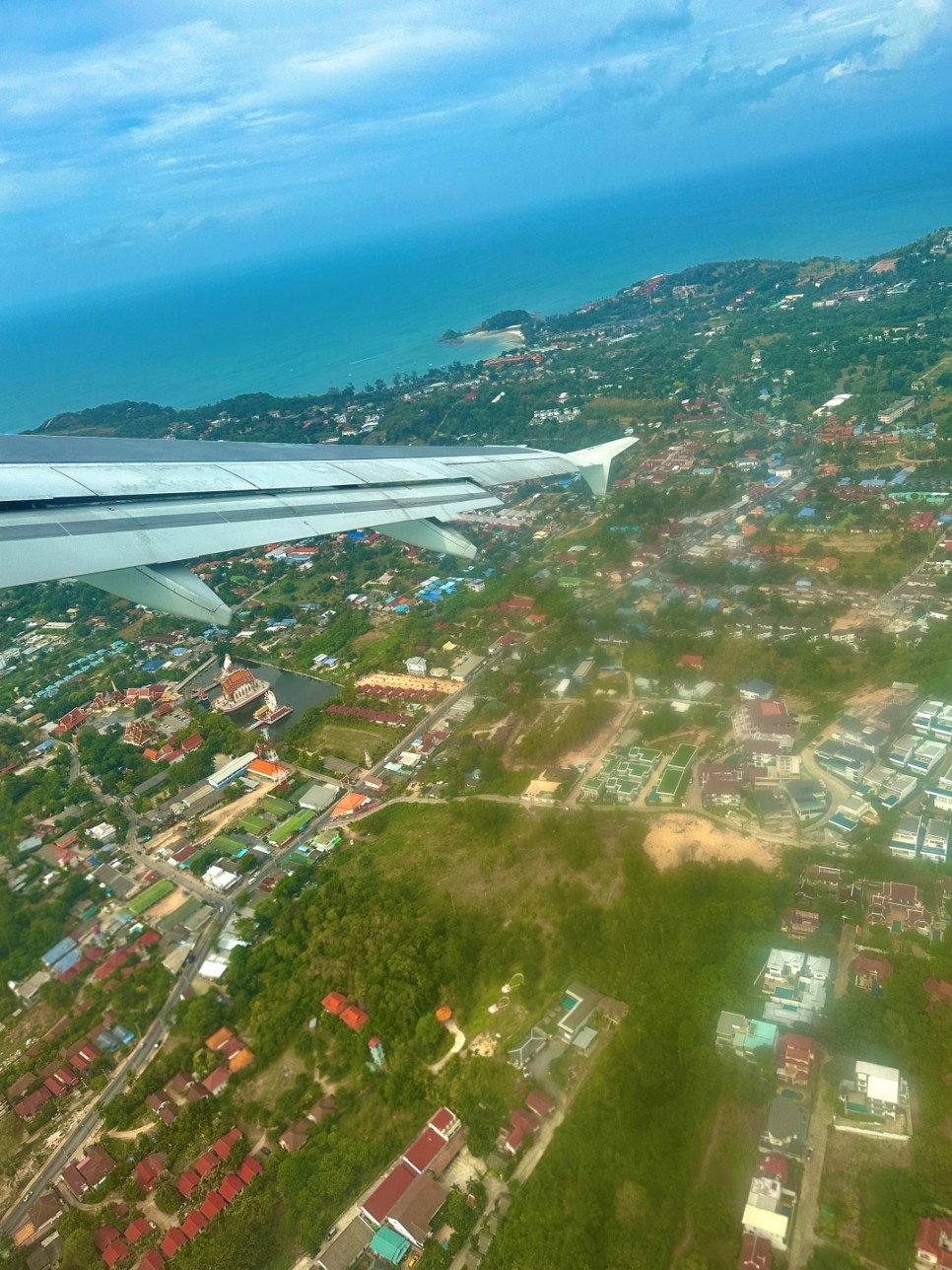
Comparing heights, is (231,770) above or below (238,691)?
below

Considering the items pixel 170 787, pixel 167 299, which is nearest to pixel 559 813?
pixel 170 787

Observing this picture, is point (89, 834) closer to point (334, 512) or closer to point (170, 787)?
point (170, 787)

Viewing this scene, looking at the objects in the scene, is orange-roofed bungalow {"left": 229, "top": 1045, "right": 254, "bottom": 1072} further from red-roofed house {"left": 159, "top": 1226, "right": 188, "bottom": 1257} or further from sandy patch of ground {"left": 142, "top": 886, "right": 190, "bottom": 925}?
sandy patch of ground {"left": 142, "top": 886, "right": 190, "bottom": 925}

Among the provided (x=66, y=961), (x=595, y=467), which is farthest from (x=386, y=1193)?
(x=595, y=467)

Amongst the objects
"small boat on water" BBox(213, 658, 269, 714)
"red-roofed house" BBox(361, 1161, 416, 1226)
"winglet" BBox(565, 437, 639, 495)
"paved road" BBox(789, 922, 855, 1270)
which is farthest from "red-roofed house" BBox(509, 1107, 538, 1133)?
"small boat on water" BBox(213, 658, 269, 714)

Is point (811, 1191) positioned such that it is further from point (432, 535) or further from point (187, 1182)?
point (432, 535)

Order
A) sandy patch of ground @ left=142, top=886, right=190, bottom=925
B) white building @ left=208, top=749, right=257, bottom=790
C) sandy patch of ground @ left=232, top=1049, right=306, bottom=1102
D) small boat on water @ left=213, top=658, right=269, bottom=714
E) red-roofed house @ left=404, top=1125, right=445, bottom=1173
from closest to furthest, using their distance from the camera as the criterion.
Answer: red-roofed house @ left=404, top=1125, right=445, bottom=1173 < sandy patch of ground @ left=232, top=1049, right=306, bottom=1102 < sandy patch of ground @ left=142, top=886, right=190, bottom=925 < white building @ left=208, top=749, right=257, bottom=790 < small boat on water @ left=213, top=658, right=269, bottom=714

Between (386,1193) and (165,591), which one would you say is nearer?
(165,591)

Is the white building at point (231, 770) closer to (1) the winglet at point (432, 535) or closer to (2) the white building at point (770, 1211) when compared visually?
(1) the winglet at point (432, 535)
